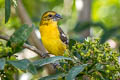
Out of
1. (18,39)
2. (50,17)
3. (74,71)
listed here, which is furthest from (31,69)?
(50,17)

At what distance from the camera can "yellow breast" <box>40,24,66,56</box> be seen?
5.06 meters

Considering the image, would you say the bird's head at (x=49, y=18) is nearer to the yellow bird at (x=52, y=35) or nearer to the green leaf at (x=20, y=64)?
the yellow bird at (x=52, y=35)

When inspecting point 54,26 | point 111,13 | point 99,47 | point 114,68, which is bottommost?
point 114,68

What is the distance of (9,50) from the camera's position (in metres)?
2.71

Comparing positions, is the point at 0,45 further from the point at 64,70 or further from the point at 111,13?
the point at 111,13

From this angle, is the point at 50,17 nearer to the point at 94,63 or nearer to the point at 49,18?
the point at 49,18

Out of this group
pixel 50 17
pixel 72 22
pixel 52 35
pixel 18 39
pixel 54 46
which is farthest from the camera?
pixel 72 22

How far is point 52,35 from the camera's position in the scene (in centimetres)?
523

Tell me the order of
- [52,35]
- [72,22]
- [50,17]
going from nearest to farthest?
[52,35] < [50,17] < [72,22]

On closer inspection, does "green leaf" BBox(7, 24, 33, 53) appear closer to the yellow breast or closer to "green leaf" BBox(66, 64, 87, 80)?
"green leaf" BBox(66, 64, 87, 80)

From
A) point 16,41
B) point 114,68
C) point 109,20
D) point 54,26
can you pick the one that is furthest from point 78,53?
point 109,20

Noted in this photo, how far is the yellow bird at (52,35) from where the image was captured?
5.08 m

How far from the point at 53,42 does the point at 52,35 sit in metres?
0.16

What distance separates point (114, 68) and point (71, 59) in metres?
0.36
